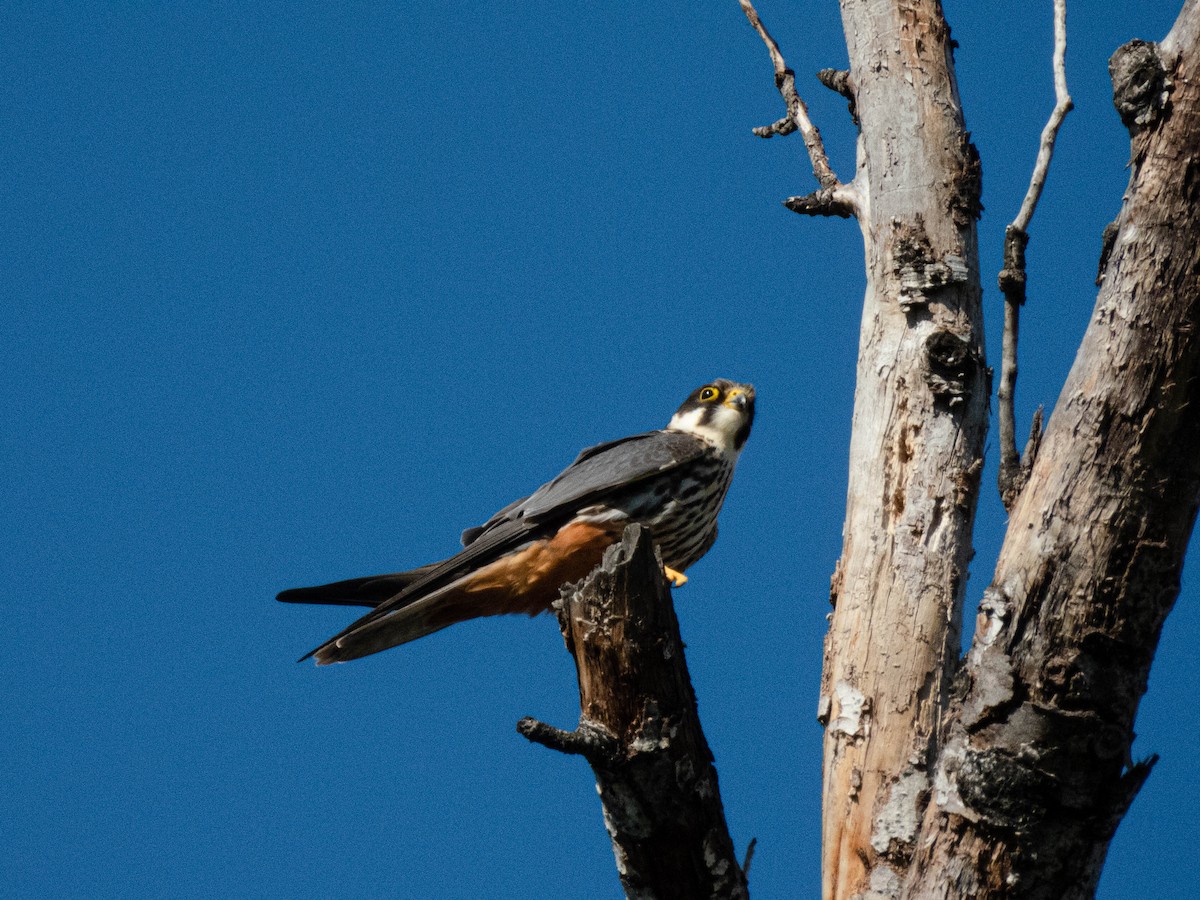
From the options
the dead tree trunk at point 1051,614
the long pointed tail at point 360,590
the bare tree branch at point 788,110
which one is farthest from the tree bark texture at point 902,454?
the long pointed tail at point 360,590

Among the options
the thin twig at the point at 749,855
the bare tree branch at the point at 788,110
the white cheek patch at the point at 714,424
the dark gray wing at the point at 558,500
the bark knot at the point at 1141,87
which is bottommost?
the thin twig at the point at 749,855

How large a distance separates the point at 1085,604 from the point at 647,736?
3.09 feet

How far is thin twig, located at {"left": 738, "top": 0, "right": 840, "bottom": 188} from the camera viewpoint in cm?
352

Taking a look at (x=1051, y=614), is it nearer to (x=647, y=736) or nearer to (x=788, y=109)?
(x=647, y=736)

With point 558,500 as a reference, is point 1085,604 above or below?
below

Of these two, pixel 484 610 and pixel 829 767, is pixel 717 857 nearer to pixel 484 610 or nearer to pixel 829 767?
pixel 829 767

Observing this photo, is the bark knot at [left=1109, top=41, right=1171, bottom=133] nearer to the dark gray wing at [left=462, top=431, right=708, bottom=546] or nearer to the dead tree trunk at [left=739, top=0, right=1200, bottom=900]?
the dead tree trunk at [left=739, top=0, right=1200, bottom=900]

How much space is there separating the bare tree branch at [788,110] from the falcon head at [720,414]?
115 centimetres

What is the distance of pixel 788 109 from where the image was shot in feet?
12.1

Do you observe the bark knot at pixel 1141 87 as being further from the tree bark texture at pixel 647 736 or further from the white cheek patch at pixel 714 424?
the white cheek patch at pixel 714 424

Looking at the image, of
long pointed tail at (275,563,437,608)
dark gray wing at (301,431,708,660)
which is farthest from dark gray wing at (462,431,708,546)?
long pointed tail at (275,563,437,608)

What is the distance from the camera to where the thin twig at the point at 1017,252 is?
8.29 feet

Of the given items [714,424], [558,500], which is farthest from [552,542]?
[714,424]

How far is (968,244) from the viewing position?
291 cm
